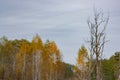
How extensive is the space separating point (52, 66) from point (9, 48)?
9.26m

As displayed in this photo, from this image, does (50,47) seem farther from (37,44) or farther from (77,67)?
(77,67)

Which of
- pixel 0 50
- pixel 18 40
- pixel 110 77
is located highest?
pixel 18 40

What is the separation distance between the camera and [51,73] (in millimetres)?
68562

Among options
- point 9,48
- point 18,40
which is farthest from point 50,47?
point 18,40

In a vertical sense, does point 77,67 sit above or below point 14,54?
below

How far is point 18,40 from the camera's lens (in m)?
94.3

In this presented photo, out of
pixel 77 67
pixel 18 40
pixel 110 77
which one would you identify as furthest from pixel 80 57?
pixel 18 40

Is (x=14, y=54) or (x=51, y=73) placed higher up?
(x=14, y=54)

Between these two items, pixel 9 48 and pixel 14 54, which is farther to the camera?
pixel 14 54

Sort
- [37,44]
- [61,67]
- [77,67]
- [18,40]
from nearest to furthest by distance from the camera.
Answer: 1. [77,67]
2. [37,44]
3. [61,67]
4. [18,40]

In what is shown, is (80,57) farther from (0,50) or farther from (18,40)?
(18,40)

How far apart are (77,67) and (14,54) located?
1645 centimetres

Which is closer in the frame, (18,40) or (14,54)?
(14,54)

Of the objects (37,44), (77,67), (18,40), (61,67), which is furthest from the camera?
(18,40)
